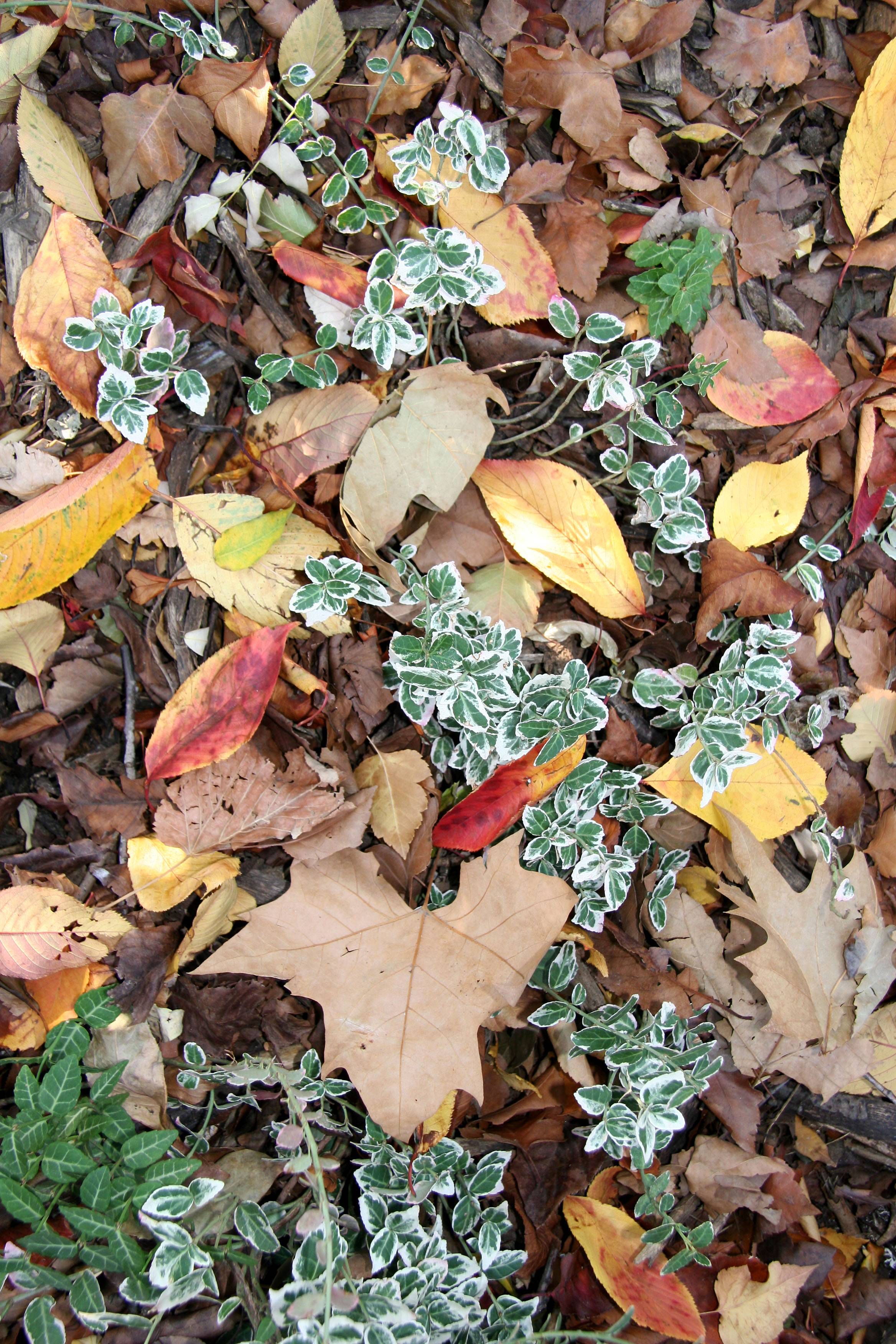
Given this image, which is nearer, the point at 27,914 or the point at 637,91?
the point at 27,914

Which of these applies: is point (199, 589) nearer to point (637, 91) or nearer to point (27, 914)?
point (27, 914)

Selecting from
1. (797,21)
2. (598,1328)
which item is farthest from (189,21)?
(598,1328)

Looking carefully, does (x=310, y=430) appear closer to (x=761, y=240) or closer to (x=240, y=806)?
(x=240, y=806)

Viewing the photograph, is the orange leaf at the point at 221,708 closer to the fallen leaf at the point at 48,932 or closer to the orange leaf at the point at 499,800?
the fallen leaf at the point at 48,932

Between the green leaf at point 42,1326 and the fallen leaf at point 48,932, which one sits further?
the fallen leaf at point 48,932

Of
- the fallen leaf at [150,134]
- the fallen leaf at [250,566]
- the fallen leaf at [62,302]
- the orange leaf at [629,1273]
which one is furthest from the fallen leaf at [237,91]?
the orange leaf at [629,1273]
